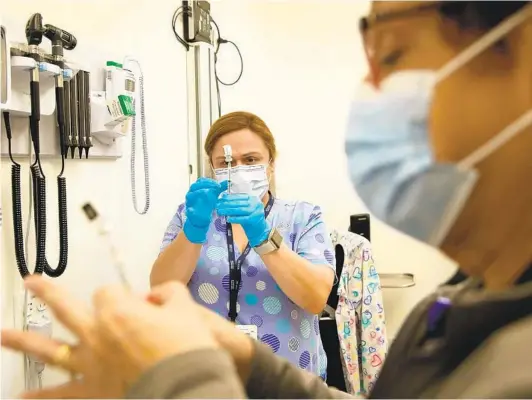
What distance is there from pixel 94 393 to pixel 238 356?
0.15m

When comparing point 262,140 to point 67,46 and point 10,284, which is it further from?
point 10,284

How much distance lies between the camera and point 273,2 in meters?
0.95

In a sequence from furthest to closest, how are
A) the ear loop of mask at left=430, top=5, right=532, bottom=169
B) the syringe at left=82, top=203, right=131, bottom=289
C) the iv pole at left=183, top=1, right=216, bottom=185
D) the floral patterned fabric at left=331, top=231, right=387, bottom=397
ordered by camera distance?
the iv pole at left=183, top=1, right=216, bottom=185 → the floral patterned fabric at left=331, top=231, right=387, bottom=397 → the syringe at left=82, top=203, right=131, bottom=289 → the ear loop of mask at left=430, top=5, right=532, bottom=169

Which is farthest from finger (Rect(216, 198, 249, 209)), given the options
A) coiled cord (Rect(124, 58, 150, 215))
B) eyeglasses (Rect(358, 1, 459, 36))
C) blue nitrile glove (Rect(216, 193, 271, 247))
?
eyeglasses (Rect(358, 1, 459, 36))

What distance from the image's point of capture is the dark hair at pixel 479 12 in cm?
46

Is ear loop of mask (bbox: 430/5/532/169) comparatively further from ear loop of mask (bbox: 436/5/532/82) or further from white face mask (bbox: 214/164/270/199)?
white face mask (bbox: 214/164/270/199)

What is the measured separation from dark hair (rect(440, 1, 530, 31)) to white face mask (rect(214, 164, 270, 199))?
0.59 metres

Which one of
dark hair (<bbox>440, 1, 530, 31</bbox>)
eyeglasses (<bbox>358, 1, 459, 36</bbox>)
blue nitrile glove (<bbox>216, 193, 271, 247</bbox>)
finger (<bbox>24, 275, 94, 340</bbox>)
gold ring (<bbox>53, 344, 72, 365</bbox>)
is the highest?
eyeglasses (<bbox>358, 1, 459, 36</bbox>)

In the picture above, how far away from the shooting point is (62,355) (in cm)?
50

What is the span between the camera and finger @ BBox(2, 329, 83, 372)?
0.50 meters

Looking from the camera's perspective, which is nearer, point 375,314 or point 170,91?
point 375,314

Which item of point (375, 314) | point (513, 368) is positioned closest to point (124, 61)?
point (375, 314)

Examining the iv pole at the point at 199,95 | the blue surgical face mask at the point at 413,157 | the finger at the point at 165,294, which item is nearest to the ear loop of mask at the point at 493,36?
the blue surgical face mask at the point at 413,157

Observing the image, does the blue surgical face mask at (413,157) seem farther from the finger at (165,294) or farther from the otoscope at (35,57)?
the otoscope at (35,57)
